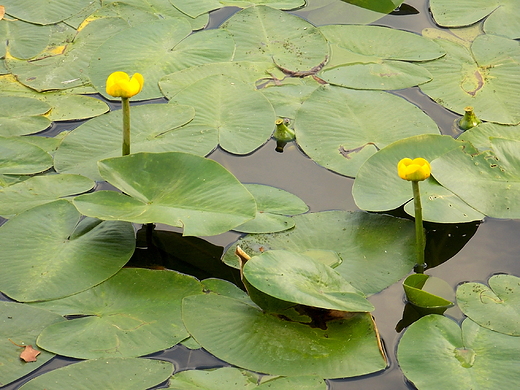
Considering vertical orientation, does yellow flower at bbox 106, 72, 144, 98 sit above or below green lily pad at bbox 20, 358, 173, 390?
above

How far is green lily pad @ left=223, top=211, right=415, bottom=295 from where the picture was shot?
1626mm

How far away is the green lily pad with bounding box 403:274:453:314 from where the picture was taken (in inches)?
60.8

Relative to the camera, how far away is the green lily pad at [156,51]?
2.32 metres

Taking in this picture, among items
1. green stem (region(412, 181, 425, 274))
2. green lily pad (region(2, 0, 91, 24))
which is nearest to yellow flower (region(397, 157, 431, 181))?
green stem (region(412, 181, 425, 274))

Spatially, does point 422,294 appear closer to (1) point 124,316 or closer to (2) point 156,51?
(1) point 124,316

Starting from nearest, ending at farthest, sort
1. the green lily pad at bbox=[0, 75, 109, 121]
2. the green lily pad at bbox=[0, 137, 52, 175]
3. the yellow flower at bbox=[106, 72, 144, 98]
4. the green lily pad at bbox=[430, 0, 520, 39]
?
the yellow flower at bbox=[106, 72, 144, 98]
the green lily pad at bbox=[0, 137, 52, 175]
the green lily pad at bbox=[0, 75, 109, 121]
the green lily pad at bbox=[430, 0, 520, 39]

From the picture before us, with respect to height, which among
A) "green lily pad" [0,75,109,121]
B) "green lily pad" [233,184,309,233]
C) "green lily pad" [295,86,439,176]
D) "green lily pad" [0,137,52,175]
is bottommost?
"green lily pad" [233,184,309,233]

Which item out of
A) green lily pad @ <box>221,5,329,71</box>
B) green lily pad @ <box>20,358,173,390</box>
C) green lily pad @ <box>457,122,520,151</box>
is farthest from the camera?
green lily pad @ <box>221,5,329,71</box>

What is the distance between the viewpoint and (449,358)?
142 centimetres

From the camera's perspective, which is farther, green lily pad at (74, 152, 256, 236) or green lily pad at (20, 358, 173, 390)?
green lily pad at (74, 152, 256, 236)

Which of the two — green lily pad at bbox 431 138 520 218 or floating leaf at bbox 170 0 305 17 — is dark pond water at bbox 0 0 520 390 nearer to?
→ green lily pad at bbox 431 138 520 218

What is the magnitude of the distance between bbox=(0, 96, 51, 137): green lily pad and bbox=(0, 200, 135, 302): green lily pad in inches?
18.6

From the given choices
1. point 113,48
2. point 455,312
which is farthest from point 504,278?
point 113,48

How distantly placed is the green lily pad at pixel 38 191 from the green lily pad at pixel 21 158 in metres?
0.08
